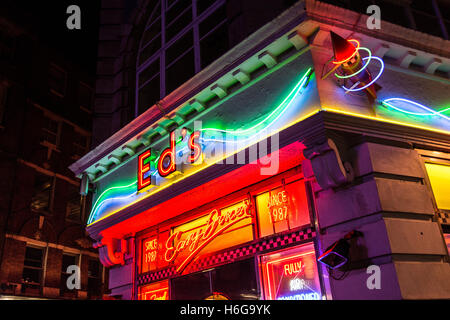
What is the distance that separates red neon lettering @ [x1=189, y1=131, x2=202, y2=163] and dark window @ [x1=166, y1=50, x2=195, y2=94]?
292 centimetres

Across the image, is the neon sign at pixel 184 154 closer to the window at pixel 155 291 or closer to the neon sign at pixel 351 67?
the neon sign at pixel 351 67

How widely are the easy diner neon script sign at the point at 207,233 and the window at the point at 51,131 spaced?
14.7 meters

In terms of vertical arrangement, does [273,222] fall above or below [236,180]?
below

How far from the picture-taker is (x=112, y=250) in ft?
35.7

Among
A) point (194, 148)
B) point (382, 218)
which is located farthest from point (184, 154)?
point (382, 218)

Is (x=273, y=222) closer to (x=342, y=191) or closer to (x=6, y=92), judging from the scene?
(x=342, y=191)

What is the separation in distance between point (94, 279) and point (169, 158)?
50.4 ft

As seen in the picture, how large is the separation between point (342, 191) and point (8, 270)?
16276mm

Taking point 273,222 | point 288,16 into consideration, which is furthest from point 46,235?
point 288,16

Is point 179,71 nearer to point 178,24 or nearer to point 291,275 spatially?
point 178,24

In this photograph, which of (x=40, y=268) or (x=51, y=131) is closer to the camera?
(x=40, y=268)

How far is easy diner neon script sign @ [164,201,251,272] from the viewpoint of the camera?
7984 mm

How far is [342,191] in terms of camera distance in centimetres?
606

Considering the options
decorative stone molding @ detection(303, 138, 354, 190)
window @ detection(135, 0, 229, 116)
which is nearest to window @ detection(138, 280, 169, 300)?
decorative stone molding @ detection(303, 138, 354, 190)
